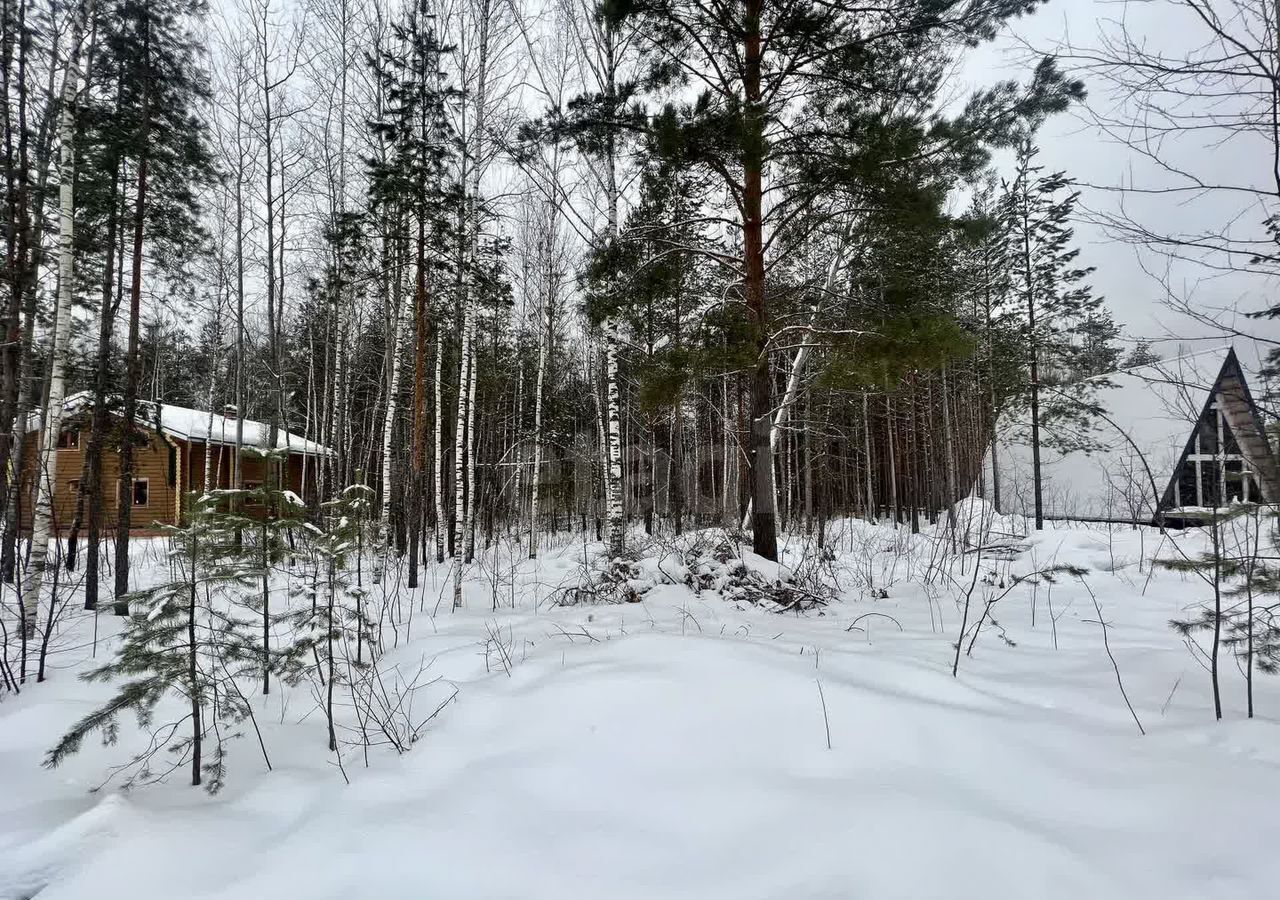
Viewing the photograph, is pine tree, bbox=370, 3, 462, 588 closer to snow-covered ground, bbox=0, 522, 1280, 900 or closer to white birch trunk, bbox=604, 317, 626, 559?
white birch trunk, bbox=604, 317, 626, 559

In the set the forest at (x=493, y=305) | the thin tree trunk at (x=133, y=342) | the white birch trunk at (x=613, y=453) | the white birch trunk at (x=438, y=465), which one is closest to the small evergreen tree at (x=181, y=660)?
the forest at (x=493, y=305)

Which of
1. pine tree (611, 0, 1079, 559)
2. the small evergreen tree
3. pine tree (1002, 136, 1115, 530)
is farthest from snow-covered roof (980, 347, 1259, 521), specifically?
the small evergreen tree

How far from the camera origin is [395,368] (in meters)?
10.1

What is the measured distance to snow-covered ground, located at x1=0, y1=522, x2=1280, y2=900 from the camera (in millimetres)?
1812

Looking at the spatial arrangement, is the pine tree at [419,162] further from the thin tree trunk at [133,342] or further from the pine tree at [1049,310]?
the pine tree at [1049,310]

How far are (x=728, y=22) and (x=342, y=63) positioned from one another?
9583 millimetres

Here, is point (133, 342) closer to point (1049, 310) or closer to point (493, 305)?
point (493, 305)

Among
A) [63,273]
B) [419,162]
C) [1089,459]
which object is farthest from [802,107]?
[1089,459]

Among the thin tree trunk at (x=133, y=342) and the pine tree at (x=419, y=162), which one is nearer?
the thin tree trunk at (x=133, y=342)

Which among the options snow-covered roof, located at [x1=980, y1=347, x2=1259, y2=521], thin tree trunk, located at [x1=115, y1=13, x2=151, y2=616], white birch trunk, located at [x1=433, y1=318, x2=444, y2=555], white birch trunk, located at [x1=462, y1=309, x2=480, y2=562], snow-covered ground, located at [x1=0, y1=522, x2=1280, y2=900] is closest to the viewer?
snow-covered ground, located at [x1=0, y1=522, x2=1280, y2=900]

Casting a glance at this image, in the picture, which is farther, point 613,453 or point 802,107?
point 613,453

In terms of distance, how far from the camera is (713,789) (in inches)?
88.8

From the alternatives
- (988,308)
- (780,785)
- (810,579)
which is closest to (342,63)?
(810,579)

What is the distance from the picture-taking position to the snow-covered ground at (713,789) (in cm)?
181
